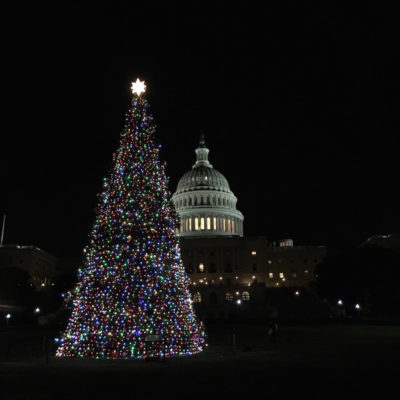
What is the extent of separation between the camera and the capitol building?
11294 centimetres

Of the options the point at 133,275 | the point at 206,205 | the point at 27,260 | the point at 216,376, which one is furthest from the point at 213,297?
the point at 216,376

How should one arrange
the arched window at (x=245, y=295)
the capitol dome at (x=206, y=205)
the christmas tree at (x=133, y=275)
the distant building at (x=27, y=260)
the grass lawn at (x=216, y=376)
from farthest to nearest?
the capitol dome at (x=206, y=205), the distant building at (x=27, y=260), the arched window at (x=245, y=295), the christmas tree at (x=133, y=275), the grass lawn at (x=216, y=376)

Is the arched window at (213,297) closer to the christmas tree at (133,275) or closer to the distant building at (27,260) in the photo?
the distant building at (27,260)

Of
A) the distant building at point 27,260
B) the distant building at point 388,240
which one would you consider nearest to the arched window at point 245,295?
the distant building at point 388,240

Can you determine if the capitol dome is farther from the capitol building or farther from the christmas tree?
the christmas tree

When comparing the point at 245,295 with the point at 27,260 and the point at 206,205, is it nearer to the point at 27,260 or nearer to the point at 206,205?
the point at 206,205

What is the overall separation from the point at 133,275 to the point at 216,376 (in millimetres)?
8520

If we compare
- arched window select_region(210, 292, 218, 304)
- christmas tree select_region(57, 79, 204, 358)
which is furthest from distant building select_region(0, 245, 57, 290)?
christmas tree select_region(57, 79, 204, 358)

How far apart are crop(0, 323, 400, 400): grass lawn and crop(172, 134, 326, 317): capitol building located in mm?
72262

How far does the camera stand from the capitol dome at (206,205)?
129 metres

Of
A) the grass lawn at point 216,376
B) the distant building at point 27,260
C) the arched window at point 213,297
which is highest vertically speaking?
the distant building at point 27,260

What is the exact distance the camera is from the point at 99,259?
2505 cm

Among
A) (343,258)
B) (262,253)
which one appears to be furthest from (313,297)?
(262,253)

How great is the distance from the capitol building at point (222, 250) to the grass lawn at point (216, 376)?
237ft
